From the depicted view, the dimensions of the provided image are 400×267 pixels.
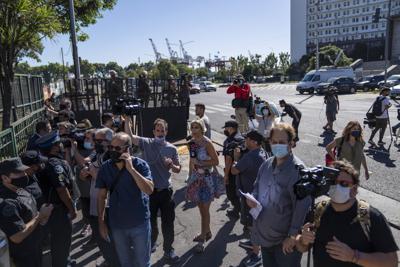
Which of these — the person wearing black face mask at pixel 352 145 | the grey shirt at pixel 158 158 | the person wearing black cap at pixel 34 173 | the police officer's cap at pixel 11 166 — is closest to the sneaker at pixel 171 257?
the grey shirt at pixel 158 158

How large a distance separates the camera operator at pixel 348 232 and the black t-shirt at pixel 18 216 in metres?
2.28

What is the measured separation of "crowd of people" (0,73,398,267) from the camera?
2607 millimetres

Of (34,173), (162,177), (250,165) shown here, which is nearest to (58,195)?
(34,173)

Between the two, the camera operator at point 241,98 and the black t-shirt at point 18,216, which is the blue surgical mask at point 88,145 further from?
the camera operator at point 241,98

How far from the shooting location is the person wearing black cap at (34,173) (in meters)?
3.61

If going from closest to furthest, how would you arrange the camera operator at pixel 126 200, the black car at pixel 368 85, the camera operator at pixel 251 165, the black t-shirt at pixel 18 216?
the black t-shirt at pixel 18 216, the camera operator at pixel 126 200, the camera operator at pixel 251 165, the black car at pixel 368 85

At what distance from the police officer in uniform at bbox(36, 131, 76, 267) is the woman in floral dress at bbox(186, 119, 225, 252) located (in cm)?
159

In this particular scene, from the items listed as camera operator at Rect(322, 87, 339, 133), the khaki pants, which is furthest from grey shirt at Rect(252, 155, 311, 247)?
camera operator at Rect(322, 87, 339, 133)

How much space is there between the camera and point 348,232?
2.55m

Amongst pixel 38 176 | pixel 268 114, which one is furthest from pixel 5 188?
pixel 268 114

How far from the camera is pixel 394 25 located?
83.4 metres

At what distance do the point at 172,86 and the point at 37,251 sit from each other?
9.23 metres

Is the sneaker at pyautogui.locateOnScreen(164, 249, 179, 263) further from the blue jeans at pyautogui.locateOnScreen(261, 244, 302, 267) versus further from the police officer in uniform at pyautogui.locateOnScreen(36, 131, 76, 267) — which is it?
the blue jeans at pyautogui.locateOnScreen(261, 244, 302, 267)

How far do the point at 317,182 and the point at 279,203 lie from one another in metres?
0.67
